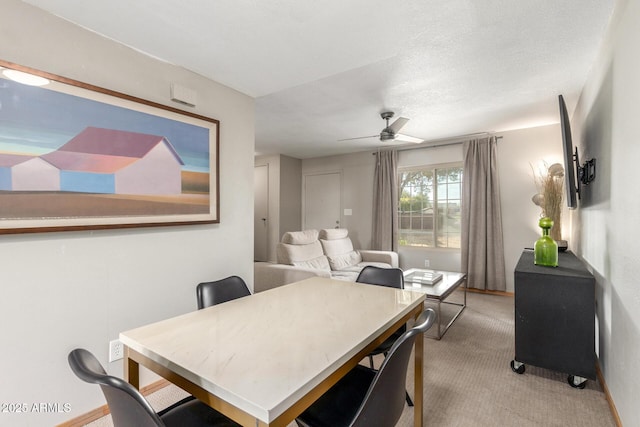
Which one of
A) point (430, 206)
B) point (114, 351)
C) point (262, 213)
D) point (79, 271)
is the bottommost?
point (114, 351)

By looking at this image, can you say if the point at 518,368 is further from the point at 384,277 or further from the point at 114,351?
the point at 114,351

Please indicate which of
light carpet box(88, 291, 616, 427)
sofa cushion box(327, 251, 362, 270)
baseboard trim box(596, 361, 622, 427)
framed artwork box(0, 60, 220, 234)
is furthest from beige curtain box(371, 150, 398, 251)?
framed artwork box(0, 60, 220, 234)

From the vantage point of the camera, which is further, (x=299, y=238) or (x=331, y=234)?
(x=331, y=234)

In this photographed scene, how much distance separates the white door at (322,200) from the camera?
6.13 meters

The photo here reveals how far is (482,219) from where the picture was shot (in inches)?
176

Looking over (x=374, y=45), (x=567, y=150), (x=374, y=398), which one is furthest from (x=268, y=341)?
(x=567, y=150)

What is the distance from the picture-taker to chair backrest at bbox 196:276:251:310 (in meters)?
1.74

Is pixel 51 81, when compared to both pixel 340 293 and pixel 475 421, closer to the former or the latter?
pixel 340 293

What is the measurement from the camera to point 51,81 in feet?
5.11

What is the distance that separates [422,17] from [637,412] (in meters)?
2.25

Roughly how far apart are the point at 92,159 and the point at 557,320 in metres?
3.13

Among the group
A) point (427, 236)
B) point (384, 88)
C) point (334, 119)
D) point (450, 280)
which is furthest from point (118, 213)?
point (427, 236)

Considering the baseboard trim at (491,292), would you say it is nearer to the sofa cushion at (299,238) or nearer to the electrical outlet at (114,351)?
the sofa cushion at (299,238)

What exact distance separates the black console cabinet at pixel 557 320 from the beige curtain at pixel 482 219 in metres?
2.28
